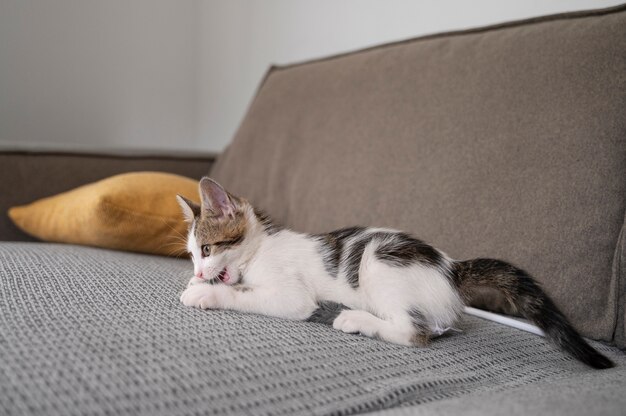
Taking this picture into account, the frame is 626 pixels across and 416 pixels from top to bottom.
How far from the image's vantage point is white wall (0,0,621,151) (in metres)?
2.47

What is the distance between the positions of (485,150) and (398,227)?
0.28 metres

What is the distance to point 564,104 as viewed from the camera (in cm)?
113

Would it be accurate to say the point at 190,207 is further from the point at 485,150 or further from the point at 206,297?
the point at 485,150

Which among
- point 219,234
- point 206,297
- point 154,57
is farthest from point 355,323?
point 154,57

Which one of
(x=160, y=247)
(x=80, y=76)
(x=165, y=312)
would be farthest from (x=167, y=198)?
(x=80, y=76)

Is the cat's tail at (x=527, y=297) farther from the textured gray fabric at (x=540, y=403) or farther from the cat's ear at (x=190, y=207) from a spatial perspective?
the cat's ear at (x=190, y=207)

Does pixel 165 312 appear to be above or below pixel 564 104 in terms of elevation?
below

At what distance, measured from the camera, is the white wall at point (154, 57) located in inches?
97.4

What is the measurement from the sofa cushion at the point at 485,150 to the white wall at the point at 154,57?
0.64m

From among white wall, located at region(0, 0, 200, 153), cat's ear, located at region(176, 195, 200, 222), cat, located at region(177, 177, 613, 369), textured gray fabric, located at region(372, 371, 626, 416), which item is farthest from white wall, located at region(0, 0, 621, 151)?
textured gray fabric, located at region(372, 371, 626, 416)

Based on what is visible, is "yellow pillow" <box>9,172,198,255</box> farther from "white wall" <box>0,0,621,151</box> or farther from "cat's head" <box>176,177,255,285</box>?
"white wall" <box>0,0,621,151</box>

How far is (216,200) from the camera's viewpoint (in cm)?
118

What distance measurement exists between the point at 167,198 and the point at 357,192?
0.53 m

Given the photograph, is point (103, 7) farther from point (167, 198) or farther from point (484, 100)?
point (484, 100)
